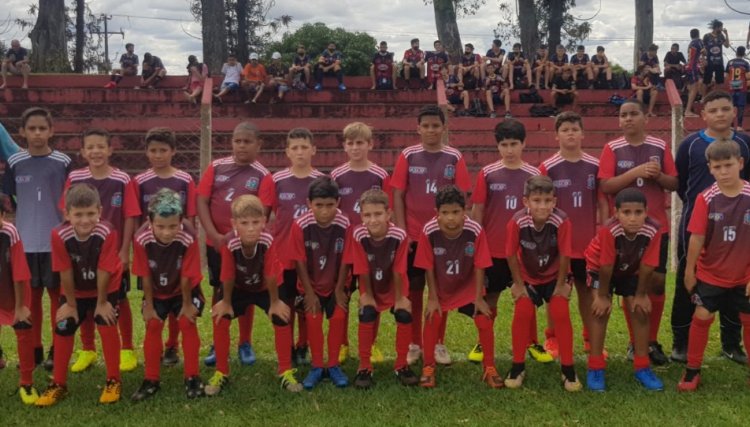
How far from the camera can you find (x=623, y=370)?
5.38 m

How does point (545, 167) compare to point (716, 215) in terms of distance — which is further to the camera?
point (545, 167)

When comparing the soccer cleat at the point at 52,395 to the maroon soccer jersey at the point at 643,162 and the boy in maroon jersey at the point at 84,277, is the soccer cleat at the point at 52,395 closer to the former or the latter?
the boy in maroon jersey at the point at 84,277

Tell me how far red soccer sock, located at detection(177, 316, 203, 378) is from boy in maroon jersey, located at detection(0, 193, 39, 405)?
99cm

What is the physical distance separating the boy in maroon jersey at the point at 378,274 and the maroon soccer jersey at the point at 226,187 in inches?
36.6

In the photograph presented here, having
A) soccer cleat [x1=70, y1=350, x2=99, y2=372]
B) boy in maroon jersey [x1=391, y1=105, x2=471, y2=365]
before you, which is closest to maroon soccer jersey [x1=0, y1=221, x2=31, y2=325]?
soccer cleat [x1=70, y1=350, x2=99, y2=372]

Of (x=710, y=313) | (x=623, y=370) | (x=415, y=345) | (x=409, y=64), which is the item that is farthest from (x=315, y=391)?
(x=409, y=64)

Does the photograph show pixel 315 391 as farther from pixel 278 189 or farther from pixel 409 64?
pixel 409 64

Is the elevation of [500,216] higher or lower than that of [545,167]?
lower

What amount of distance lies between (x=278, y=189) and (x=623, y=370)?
114 inches

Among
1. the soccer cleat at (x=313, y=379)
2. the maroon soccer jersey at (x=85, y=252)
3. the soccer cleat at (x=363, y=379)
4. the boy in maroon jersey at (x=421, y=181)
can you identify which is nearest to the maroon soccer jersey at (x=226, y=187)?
the maroon soccer jersey at (x=85, y=252)

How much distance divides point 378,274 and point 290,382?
96 cm

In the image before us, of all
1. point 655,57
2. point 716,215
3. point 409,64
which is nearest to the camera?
point 716,215

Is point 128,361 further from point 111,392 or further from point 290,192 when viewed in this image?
point 290,192

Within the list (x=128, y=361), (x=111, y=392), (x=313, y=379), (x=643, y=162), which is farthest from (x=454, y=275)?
(x=128, y=361)
